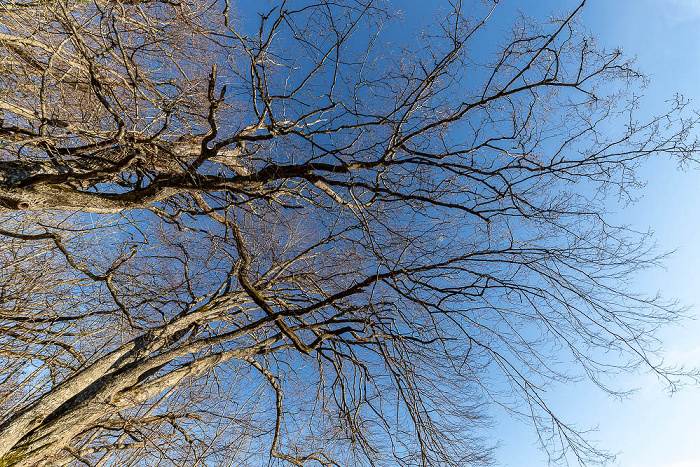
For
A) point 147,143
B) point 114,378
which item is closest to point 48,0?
point 147,143

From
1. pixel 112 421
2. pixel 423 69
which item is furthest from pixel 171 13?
pixel 112 421

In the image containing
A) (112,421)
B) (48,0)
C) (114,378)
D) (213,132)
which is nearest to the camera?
(48,0)

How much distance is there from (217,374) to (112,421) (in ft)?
5.58

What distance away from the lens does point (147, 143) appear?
3672 millimetres

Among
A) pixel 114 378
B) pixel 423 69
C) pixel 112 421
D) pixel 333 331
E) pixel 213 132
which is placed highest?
pixel 423 69

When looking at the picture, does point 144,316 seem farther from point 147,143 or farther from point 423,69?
point 423,69

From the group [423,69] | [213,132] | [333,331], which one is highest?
[423,69]

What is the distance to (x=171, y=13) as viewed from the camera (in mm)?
4828

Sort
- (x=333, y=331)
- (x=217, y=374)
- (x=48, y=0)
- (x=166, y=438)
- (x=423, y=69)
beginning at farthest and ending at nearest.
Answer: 1. (x=217, y=374)
2. (x=333, y=331)
3. (x=166, y=438)
4. (x=423, y=69)
5. (x=48, y=0)

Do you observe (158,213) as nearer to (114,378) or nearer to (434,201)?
(114,378)

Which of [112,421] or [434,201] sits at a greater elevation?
[434,201]

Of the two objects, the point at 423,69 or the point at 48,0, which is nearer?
the point at 48,0

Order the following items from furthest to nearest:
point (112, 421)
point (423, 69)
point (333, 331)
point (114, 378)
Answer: point (333, 331)
point (112, 421)
point (114, 378)
point (423, 69)

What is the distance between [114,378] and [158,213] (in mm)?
2032
